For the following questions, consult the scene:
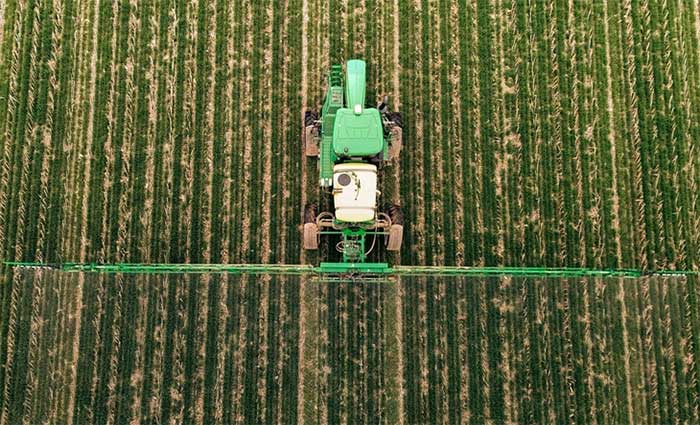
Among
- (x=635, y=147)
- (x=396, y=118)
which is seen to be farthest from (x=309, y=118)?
(x=635, y=147)

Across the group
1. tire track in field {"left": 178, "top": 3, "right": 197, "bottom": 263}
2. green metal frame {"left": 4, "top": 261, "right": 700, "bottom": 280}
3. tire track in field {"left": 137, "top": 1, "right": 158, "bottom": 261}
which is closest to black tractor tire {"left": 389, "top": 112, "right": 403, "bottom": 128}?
green metal frame {"left": 4, "top": 261, "right": 700, "bottom": 280}

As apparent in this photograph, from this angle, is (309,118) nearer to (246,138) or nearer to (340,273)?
(246,138)

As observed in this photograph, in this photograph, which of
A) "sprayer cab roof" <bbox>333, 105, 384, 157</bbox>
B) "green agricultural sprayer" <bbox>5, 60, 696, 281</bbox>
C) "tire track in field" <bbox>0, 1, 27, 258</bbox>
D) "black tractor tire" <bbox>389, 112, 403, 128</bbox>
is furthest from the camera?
"tire track in field" <bbox>0, 1, 27, 258</bbox>

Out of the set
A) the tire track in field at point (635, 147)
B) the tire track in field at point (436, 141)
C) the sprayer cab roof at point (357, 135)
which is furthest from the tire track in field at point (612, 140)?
the sprayer cab roof at point (357, 135)

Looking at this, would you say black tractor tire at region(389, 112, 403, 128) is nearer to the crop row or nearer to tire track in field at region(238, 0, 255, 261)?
tire track in field at region(238, 0, 255, 261)

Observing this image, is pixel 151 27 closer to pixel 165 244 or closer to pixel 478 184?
pixel 165 244

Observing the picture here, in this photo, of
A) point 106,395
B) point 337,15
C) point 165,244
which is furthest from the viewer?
point 337,15

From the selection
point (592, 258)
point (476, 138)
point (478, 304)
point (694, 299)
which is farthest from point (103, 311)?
point (694, 299)

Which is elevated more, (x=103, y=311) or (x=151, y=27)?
(x=151, y=27)
